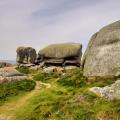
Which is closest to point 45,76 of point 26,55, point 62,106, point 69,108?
point 62,106

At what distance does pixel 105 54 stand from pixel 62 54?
2608cm

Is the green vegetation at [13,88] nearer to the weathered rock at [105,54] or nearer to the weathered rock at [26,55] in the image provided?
the weathered rock at [105,54]

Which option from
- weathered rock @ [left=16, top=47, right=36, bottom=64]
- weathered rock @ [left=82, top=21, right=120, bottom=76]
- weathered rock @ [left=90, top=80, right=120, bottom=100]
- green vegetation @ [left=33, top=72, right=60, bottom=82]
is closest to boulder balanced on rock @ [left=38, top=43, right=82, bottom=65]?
weathered rock @ [left=16, top=47, right=36, bottom=64]

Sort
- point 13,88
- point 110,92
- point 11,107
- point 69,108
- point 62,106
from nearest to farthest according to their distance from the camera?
1. point 69,108
2. point 62,106
3. point 110,92
4. point 11,107
5. point 13,88

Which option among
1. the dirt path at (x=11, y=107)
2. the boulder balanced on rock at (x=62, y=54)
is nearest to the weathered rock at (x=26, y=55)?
the boulder balanced on rock at (x=62, y=54)

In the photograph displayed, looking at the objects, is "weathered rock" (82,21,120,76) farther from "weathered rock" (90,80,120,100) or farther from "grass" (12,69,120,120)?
"weathered rock" (90,80,120,100)

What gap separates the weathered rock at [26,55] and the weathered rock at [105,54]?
99.9 ft

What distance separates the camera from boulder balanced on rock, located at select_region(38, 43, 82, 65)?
2388 inches

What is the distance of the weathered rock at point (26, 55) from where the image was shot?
68.6m

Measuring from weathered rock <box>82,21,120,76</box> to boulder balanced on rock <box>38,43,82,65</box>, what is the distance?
21189 mm

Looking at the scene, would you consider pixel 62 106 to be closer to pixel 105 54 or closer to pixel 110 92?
pixel 110 92

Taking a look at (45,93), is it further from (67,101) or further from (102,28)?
(102,28)

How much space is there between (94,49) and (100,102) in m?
13.4

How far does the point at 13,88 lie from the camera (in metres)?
35.5
